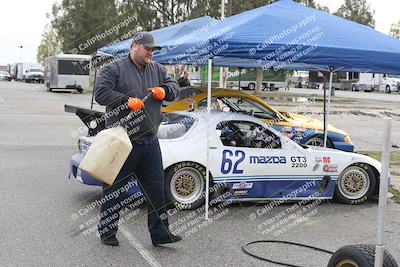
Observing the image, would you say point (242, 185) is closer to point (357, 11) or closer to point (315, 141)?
point (315, 141)

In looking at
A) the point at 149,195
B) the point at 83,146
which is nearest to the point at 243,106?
the point at 83,146

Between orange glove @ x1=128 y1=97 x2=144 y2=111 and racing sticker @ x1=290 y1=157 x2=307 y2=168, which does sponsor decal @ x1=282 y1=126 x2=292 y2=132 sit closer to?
racing sticker @ x1=290 y1=157 x2=307 y2=168

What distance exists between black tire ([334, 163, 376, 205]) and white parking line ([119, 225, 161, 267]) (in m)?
3.13

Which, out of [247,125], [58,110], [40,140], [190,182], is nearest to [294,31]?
[247,125]

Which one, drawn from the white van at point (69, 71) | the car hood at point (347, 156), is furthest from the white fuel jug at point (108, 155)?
the white van at point (69, 71)

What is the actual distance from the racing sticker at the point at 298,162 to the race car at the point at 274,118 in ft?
12.4

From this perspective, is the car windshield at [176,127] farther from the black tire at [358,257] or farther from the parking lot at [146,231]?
the black tire at [358,257]

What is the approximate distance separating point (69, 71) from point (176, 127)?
31.1 metres

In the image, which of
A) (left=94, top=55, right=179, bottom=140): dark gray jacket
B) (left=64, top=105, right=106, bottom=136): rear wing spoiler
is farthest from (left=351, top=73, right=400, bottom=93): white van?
(left=94, top=55, right=179, bottom=140): dark gray jacket

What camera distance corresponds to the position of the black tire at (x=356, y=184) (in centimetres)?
751

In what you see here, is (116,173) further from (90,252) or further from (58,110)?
(58,110)

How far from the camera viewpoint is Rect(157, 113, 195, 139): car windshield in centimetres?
717

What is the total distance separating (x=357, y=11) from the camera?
8625 centimetres

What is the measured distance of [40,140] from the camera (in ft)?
42.3
